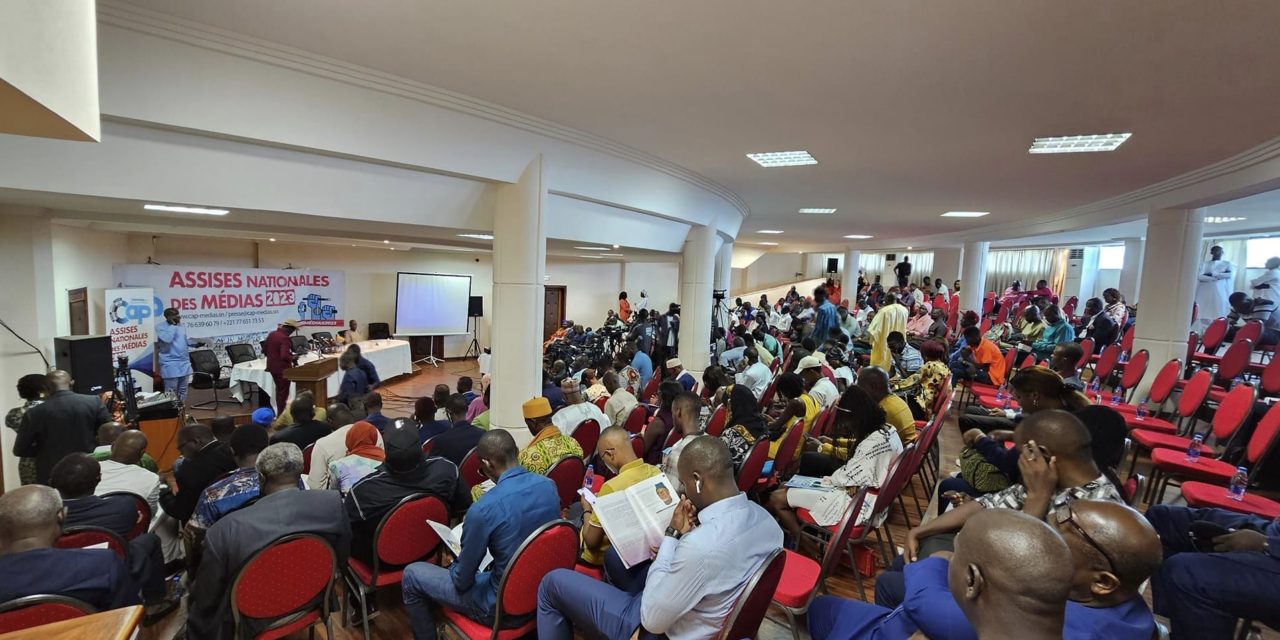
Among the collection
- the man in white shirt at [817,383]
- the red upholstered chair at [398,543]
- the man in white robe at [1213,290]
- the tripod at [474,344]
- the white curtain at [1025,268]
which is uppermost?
the white curtain at [1025,268]

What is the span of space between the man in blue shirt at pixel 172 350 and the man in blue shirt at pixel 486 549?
8072 millimetres

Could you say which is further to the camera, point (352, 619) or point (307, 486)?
point (307, 486)

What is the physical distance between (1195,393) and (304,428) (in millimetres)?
8021

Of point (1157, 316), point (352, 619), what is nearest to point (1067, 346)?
point (1157, 316)

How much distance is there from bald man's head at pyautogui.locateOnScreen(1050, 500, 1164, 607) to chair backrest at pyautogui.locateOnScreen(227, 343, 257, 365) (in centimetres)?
1112

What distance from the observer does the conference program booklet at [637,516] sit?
2.10 m

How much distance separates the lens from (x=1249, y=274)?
13.5m

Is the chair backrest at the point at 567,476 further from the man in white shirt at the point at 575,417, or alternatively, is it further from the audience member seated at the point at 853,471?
the audience member seated at the point at 853,471

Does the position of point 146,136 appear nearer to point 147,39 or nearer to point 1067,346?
point 147,39

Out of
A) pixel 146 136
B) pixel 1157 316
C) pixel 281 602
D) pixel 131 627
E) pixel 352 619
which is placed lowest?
pixel 352 619

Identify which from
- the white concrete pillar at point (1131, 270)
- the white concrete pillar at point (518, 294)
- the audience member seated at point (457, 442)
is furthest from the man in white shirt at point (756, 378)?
the white concrete pillar at point (1131, 270)

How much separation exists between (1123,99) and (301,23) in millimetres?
5308

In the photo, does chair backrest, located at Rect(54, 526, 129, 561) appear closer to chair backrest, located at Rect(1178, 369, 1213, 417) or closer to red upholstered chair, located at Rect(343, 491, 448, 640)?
red upholstered chair, located at Rect(343, 491, 448, 640)

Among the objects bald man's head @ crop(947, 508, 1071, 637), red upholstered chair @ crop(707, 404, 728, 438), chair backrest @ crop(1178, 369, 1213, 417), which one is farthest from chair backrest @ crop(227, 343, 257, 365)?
chair backrest @ crop(1178, 369, 1213, 417)
